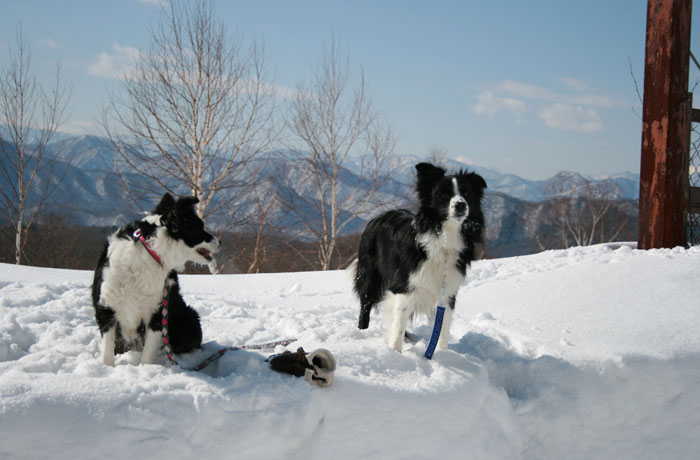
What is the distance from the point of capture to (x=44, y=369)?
2.67 m

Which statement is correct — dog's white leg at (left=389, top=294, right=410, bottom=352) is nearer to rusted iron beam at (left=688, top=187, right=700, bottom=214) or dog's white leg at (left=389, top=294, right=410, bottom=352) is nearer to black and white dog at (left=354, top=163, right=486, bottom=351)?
black and white dog at (left=354, top=163, right=486, bottom=351)

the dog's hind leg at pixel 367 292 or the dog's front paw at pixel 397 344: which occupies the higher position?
the dog's hind leg at pixel 367 292

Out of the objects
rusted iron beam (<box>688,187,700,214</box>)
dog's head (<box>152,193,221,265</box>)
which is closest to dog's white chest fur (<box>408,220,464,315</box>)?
dog's head (<box>152,193,221,265</box>)

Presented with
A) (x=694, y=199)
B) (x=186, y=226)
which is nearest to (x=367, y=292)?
(x=186, y=226)

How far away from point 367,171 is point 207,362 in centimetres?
1344

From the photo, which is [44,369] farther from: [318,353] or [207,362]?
[318,353]

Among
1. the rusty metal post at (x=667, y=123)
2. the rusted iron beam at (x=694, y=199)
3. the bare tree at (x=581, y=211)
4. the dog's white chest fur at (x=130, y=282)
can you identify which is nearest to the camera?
the dog's white chest fur at (x=130, y=282)

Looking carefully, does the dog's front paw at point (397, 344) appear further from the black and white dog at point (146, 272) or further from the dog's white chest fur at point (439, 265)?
the black and white dog at point (146, 272)

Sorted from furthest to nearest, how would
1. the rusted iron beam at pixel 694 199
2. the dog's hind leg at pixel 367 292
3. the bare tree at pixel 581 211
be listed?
the bare tree at pixel 581 211, the rusted iron beam at pixel 694 199, the dog's hind leg at pixel 367 292

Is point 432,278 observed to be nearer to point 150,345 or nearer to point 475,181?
point 475,181

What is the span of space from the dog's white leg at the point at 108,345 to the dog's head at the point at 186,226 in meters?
0.64

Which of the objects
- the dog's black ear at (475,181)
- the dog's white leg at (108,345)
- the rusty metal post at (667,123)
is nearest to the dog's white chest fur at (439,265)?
the dog's black ear at (475,181)

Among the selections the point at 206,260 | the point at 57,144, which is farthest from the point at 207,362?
the point at 57,144

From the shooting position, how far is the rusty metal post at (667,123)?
5.75 metres
